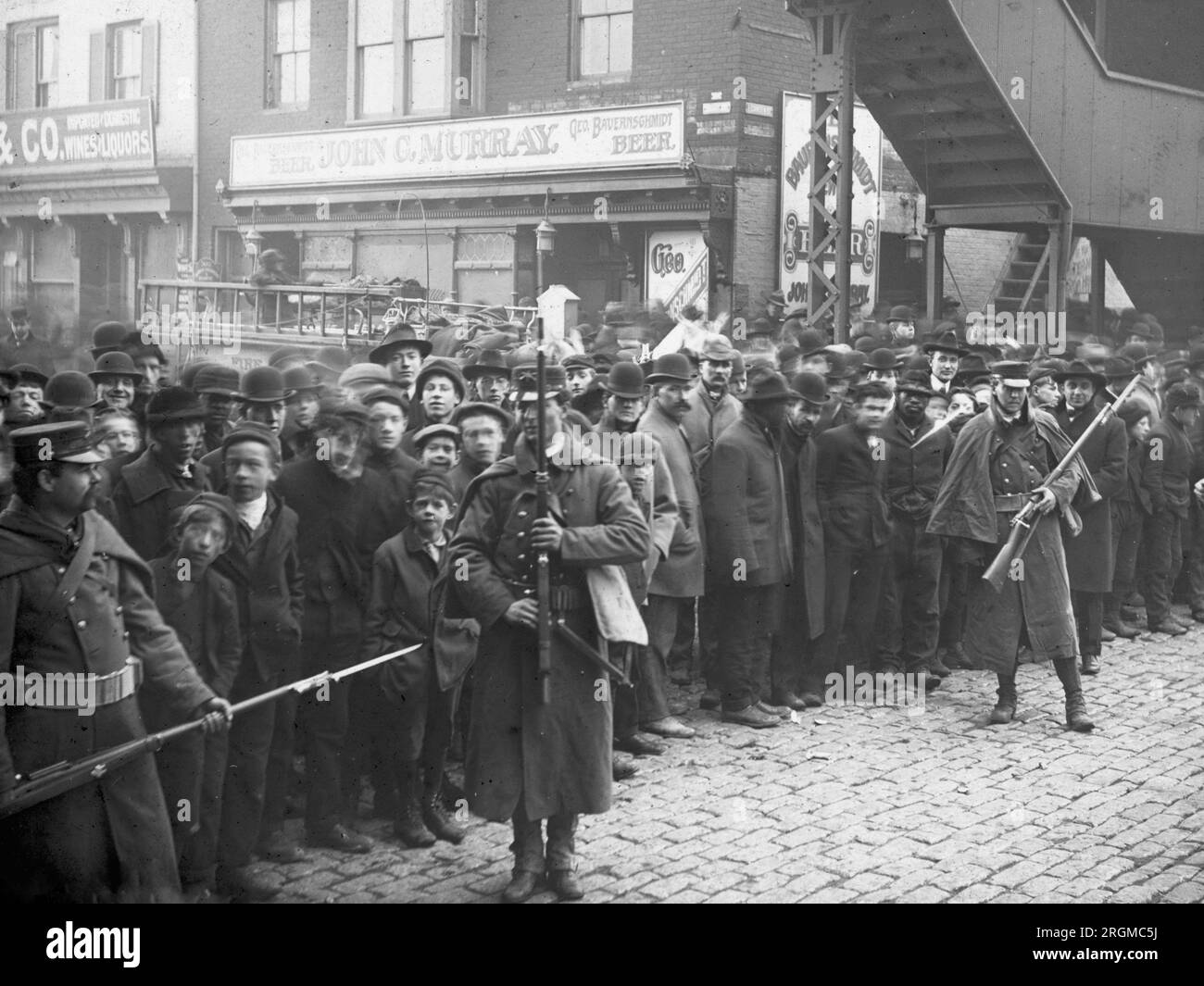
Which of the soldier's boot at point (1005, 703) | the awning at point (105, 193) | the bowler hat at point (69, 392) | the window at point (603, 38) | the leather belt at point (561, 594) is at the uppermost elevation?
the window at point (603, 38)

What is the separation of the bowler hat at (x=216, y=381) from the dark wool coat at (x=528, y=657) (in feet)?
5.28

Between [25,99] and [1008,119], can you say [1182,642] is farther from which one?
[25,99]

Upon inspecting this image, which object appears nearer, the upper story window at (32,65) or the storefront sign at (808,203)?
the storefront sign at (808,203)

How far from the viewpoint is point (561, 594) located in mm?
5102

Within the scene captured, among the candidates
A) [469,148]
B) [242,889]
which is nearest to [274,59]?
[469,148]

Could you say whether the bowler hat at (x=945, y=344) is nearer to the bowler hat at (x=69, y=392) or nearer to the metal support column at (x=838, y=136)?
the metal support column at (x=838, y=136)

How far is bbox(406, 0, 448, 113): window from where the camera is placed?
63.2 feet

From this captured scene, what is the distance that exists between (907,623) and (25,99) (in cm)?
1474

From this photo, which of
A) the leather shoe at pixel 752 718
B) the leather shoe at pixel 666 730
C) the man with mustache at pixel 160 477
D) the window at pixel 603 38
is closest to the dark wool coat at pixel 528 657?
the man with mustache at pixel 160 477

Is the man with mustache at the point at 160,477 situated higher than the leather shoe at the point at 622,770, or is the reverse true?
the man with mustache at the point at 160,477

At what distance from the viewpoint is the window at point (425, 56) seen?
63.2 ft

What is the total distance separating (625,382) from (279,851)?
10.2 feet

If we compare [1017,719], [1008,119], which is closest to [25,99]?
[1008,119]

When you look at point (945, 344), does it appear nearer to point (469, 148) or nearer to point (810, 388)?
point (810, 388)
